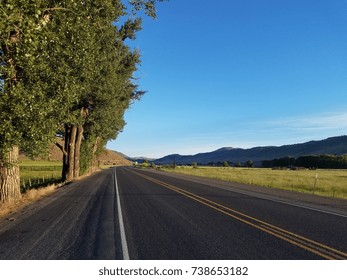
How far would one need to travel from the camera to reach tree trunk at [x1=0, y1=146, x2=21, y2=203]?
1325cm

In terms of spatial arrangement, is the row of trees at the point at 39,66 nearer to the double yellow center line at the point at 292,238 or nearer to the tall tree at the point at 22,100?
the tall tree at the point at 22,100

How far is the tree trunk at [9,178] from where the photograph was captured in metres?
13.3

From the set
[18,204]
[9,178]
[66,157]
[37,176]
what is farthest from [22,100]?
[37,176]

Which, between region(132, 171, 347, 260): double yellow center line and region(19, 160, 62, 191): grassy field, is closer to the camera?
region(132, 171, 347, 260): double yellow center line

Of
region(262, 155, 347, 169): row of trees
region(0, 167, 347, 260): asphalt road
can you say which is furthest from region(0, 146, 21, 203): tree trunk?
region(262, 155, 347, 169): row of trees

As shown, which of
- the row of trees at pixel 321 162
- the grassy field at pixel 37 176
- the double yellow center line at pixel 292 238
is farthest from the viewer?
the row of trees at pixel 321 162

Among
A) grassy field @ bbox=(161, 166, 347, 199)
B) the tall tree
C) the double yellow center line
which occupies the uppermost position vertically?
the tall tree

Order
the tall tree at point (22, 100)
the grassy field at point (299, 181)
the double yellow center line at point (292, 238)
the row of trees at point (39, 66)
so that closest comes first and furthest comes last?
the double yellow center line at point (292, 238), the row of trees at point (39, 66), the tall tree at point (22, 100), the grassy field at point (299, 181)

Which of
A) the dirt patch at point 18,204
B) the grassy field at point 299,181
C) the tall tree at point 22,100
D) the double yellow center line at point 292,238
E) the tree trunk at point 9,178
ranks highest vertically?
the tall tree at point 22,100

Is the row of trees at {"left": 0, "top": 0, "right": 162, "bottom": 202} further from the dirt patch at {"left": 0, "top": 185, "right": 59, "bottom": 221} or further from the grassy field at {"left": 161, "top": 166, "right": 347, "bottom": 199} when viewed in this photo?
the grassy field at {"left": 161, "top": 166, "right": 347, "bottom": 199}

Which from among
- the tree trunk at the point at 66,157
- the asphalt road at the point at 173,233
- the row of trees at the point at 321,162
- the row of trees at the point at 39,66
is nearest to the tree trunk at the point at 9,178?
the row of trees at the point at 39,66
